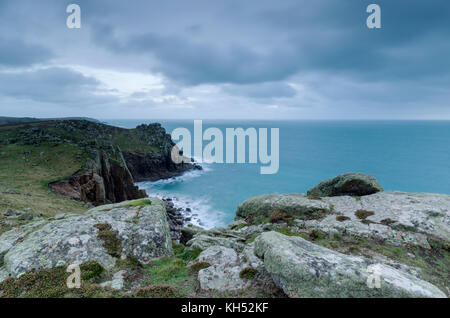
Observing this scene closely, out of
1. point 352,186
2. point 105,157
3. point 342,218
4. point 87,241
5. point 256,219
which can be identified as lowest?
point 256,219

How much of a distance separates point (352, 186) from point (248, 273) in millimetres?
21135

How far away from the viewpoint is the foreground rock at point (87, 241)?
35.2 feet

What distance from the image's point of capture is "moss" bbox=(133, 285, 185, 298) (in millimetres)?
8875

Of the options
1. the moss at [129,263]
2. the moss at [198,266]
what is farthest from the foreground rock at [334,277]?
the moss at [129,263]

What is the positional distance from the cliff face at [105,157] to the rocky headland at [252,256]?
27782 millimetres

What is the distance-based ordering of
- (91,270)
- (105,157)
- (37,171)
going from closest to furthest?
(91,270) → (37,171) → (105,157)

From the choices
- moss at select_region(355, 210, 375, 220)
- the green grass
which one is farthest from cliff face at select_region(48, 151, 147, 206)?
moss at select_region(355, 210, 375, 220)

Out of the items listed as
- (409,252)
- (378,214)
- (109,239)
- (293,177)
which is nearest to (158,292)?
(109,239)

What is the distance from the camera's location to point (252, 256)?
469 inches

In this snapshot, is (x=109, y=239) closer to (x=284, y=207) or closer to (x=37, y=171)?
(x=284, y=207)

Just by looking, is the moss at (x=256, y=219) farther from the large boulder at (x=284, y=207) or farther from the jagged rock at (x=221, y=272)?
the jagged rock at (x=221, y=272)

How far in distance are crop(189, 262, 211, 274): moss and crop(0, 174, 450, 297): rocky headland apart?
56 millimetres
